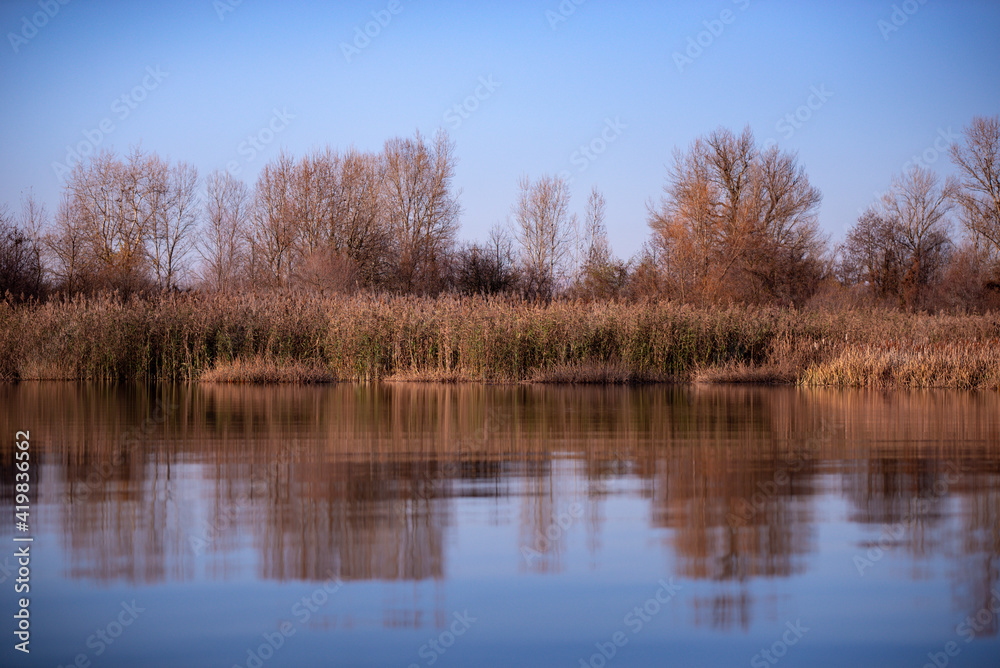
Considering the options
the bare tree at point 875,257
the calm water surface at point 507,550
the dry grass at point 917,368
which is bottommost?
the calm water surface at point 507,550

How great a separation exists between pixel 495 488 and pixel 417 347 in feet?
47.9

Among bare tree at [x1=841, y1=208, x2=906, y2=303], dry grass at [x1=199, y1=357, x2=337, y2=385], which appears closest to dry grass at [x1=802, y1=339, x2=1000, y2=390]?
dry grass at [x1=199, y1=357, x2=337, y2=385]

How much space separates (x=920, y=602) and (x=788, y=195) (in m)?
40.3

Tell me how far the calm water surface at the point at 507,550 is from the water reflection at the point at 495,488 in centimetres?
3

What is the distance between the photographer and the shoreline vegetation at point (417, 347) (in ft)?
65.2

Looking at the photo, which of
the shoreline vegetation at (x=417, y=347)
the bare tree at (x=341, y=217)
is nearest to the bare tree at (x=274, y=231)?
the bare tree at (x=341, y=217)

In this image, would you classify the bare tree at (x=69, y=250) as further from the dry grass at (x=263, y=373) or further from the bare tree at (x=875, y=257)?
the bare tree at (x=875, y=257)

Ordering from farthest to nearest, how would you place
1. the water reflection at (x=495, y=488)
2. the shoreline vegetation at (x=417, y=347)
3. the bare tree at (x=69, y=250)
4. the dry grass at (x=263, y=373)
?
the bare tree at (x=69, y=250)
the shoreline vegetation at (x=417, y=347)
the dry grass at (x=263, y=373)
the water reflection at (x=495, y=488)

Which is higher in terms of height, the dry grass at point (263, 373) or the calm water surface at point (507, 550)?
the dry grass at point (263, 373)

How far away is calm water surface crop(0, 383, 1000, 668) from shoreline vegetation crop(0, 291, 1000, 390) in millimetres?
11034

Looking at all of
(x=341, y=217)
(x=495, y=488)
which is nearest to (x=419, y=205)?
(x=341, y=217)

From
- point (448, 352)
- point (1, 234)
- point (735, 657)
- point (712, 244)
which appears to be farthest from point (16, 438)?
point (712, 244)

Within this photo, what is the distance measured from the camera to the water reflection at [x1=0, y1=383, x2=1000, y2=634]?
14.1ft

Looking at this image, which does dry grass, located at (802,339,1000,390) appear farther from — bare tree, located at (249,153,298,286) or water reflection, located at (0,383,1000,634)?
bare tree, located at (249,153,298,286)
